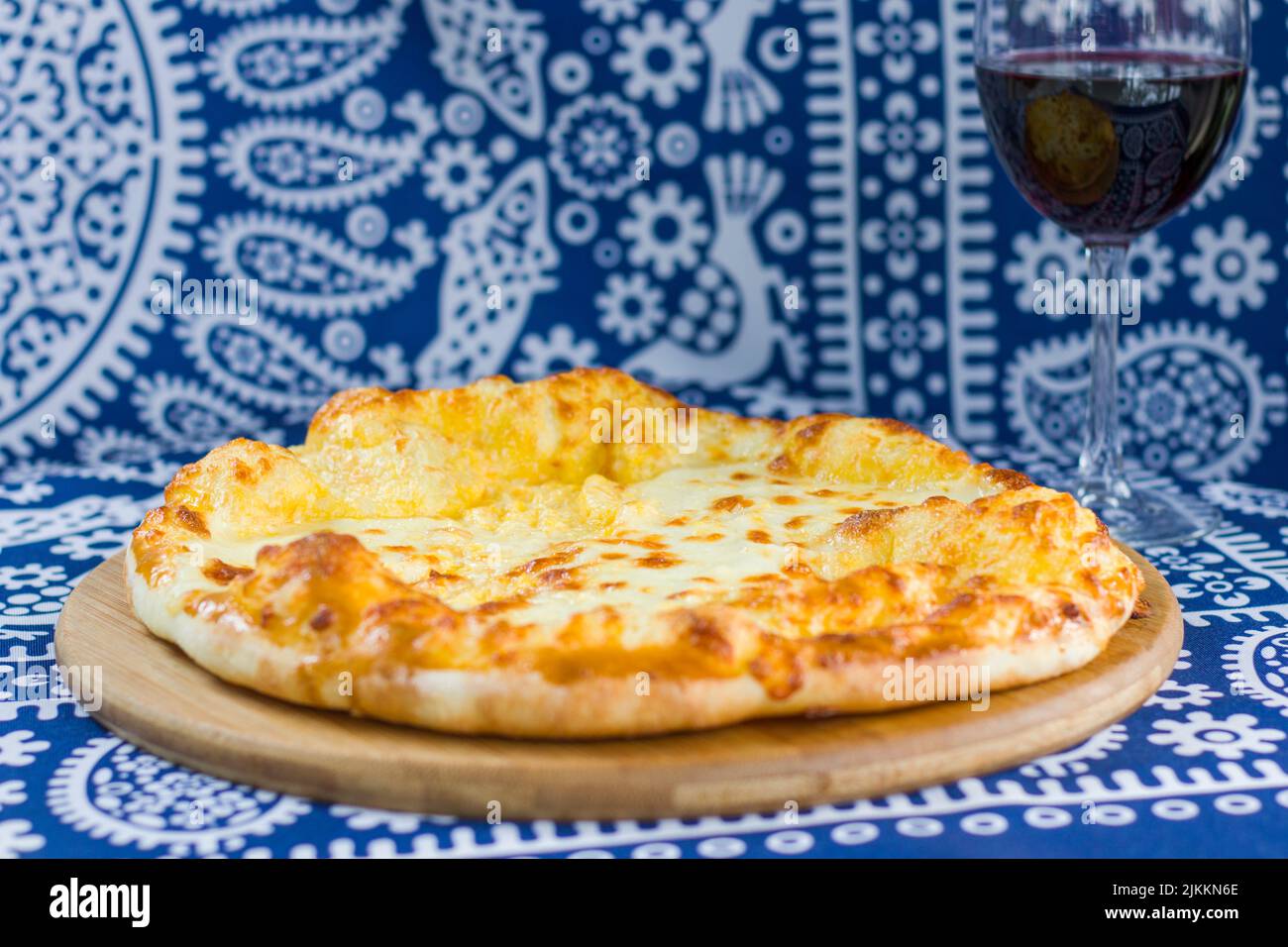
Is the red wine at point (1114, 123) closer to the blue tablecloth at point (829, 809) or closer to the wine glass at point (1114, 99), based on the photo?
the wine glass at point (1114, 99)

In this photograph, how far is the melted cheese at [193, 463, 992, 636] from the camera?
5.34 feet

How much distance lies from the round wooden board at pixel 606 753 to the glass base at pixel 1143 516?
69 cm

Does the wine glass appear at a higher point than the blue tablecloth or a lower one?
higher

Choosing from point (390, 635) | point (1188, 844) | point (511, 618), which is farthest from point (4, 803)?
point (1188, 844)

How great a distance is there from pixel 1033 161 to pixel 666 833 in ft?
3.90

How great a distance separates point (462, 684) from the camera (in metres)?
1.42

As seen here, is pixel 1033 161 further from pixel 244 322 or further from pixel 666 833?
pixel 244 322

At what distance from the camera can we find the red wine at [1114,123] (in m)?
2.11

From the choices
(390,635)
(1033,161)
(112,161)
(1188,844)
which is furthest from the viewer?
(112,161)
